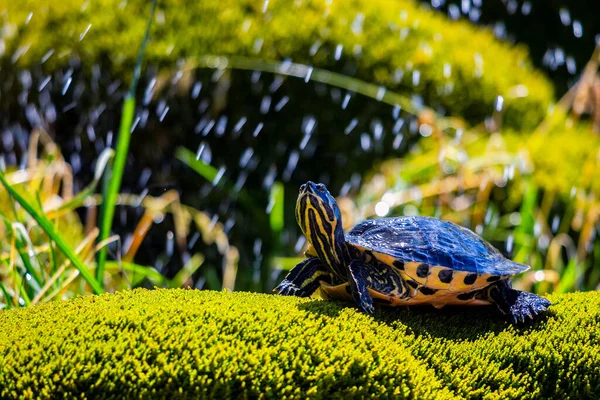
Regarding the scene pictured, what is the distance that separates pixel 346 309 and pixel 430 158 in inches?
117

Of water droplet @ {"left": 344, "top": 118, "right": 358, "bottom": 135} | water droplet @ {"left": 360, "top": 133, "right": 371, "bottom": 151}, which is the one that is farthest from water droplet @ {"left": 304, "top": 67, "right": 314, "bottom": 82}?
water droplet @ {"left": 360, "top": 133, "right": 371, "bottom": 151}

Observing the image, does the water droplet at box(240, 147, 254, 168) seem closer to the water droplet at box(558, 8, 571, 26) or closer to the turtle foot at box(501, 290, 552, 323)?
the turtle foot at box(501, 290, 552, 323)

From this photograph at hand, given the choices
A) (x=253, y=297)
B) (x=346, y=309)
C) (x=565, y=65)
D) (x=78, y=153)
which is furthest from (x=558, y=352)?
(x=565, y=65)

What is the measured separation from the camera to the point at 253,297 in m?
2.88

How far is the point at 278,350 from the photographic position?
243 centimetres

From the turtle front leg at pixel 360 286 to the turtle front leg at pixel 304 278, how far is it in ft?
0.79

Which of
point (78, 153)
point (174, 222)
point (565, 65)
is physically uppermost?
point (565, 65)

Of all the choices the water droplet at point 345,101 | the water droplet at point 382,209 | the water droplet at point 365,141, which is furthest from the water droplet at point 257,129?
the water droplet at point 382,209

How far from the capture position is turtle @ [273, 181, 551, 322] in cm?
270

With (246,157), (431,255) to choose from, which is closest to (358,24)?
(246,157)

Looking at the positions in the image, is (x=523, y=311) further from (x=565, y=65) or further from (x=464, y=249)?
(x=565, y=65)

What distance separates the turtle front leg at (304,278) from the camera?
9.66 feet

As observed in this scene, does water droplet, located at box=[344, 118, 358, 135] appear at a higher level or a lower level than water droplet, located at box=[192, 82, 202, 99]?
lower

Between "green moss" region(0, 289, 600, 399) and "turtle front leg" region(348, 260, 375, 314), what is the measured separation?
2.3 inches
